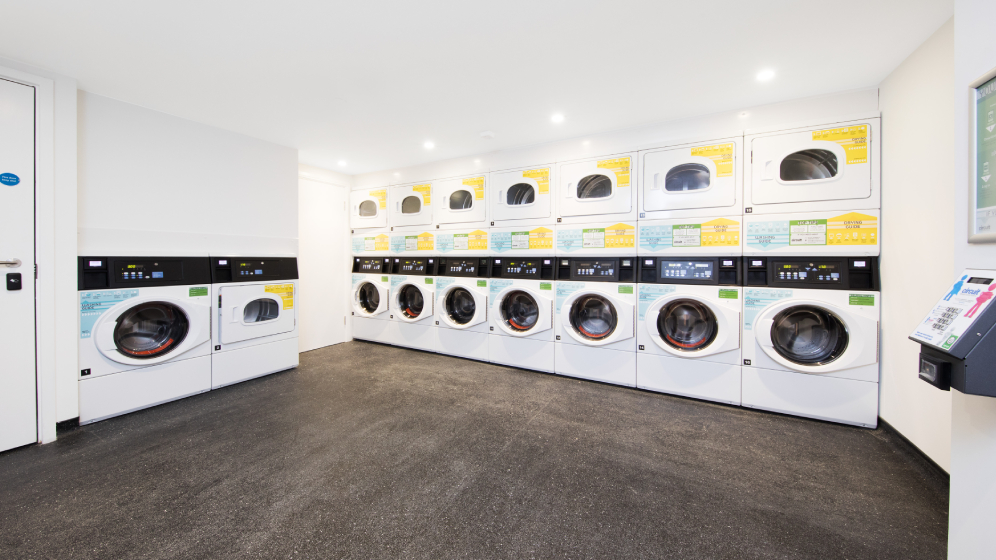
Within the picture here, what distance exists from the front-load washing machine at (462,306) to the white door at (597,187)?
1053 mm

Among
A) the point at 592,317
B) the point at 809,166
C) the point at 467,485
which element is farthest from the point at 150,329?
the point at 809,166

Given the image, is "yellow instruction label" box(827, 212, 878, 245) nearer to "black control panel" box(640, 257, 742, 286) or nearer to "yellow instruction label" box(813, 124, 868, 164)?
"yellow instruction label" box(813, 124, 868, 164)

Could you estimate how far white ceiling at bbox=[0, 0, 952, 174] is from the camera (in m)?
1.59

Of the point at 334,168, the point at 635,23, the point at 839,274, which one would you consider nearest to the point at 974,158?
the point at 635,23

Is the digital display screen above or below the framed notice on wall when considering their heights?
below

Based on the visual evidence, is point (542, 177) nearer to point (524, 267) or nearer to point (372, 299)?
point (524, 267)

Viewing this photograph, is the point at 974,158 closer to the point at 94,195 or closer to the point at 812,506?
the point at 812,506

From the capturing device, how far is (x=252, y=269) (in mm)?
3113

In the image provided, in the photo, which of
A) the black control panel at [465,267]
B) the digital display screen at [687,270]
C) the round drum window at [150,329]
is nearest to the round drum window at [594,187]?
the digital display screen at [687,270]

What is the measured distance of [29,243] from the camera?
1995mm

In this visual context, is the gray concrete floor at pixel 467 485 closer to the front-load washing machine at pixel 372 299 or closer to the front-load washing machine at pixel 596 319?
the front-load washing machine at pixel 596 319

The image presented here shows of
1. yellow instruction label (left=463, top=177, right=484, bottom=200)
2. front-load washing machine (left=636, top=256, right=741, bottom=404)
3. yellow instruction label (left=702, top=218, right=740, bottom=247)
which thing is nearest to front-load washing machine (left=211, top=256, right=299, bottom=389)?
yellow instruction label (left=463, top=177, right=484, bottom=200)

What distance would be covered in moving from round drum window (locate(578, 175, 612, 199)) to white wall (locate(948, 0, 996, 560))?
6.70 ft

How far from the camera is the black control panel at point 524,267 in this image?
3219 mm
